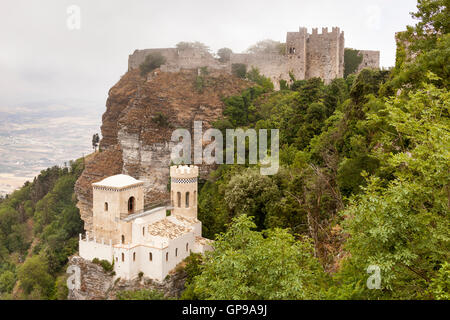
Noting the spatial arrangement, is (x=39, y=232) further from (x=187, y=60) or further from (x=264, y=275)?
(x=264, y=275)

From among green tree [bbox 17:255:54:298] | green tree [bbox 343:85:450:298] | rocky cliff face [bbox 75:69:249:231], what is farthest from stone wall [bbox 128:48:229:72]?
green tree [bbox 343:85:450:298]

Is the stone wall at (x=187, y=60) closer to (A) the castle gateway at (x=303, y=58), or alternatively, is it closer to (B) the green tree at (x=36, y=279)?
(A) the castle gateway at (x=303, y=58)

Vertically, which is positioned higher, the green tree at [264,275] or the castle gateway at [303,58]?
the castle gateway at [303,58]

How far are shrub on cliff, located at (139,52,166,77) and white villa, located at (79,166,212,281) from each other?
27.5 meters

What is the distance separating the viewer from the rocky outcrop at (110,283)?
58.5 ft

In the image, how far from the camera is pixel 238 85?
4431cm

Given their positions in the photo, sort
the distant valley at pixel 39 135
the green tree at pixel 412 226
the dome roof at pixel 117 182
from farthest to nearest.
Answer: the distant valley at pixel 39 135, the dome roof at pixel 117 182, the green tree at pixel 412 226

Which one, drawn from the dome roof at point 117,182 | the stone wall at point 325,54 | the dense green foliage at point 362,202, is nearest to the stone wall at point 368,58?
the stone wall at point 325,54

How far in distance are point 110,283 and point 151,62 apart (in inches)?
1318

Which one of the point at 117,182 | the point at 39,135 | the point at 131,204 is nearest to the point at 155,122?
the point at 39,135

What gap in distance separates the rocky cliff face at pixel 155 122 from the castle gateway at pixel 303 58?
197 centimetres

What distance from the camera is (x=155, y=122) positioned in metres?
42.9
